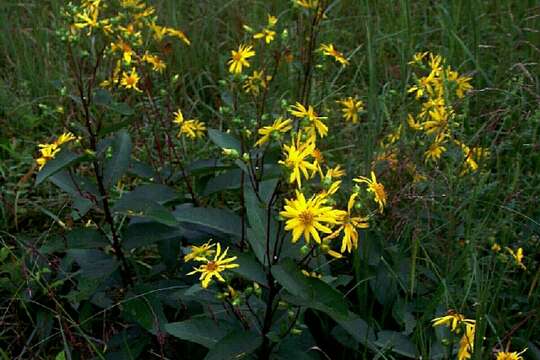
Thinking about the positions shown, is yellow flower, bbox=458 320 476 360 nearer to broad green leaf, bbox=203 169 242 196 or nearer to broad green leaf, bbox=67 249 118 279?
broad green leaf, bbox=203 169 242 196

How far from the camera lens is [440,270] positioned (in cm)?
183

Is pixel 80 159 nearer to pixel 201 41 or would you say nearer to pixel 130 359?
pixel 130 359

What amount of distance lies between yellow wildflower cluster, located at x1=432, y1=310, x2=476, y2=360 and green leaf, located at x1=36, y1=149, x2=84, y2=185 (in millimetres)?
862

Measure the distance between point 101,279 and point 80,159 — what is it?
11.5 inches

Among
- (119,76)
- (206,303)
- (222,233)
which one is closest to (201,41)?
(119,76)

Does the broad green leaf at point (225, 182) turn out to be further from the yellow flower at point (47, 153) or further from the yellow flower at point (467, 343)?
the yellow flower at point (467, 343)

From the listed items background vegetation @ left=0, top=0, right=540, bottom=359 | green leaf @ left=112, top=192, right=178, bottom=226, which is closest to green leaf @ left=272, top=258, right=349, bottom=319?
background vegetation @ left=0, top=0, right=540, bottom=359

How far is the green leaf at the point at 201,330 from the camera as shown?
145cm

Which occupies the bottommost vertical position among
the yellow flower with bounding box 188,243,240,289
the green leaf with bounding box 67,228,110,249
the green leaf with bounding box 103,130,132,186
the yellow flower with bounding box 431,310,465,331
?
the yellow flower with bounding box 431,310,465,331

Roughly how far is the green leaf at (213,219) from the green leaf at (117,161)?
0.72ft

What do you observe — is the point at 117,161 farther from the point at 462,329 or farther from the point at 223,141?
the point at 462,329

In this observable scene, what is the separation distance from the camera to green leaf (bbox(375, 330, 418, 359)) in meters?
1.51

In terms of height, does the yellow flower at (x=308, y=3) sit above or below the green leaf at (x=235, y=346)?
above

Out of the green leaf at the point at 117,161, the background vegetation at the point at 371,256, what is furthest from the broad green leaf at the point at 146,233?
the green leaf at the point at 117,161
